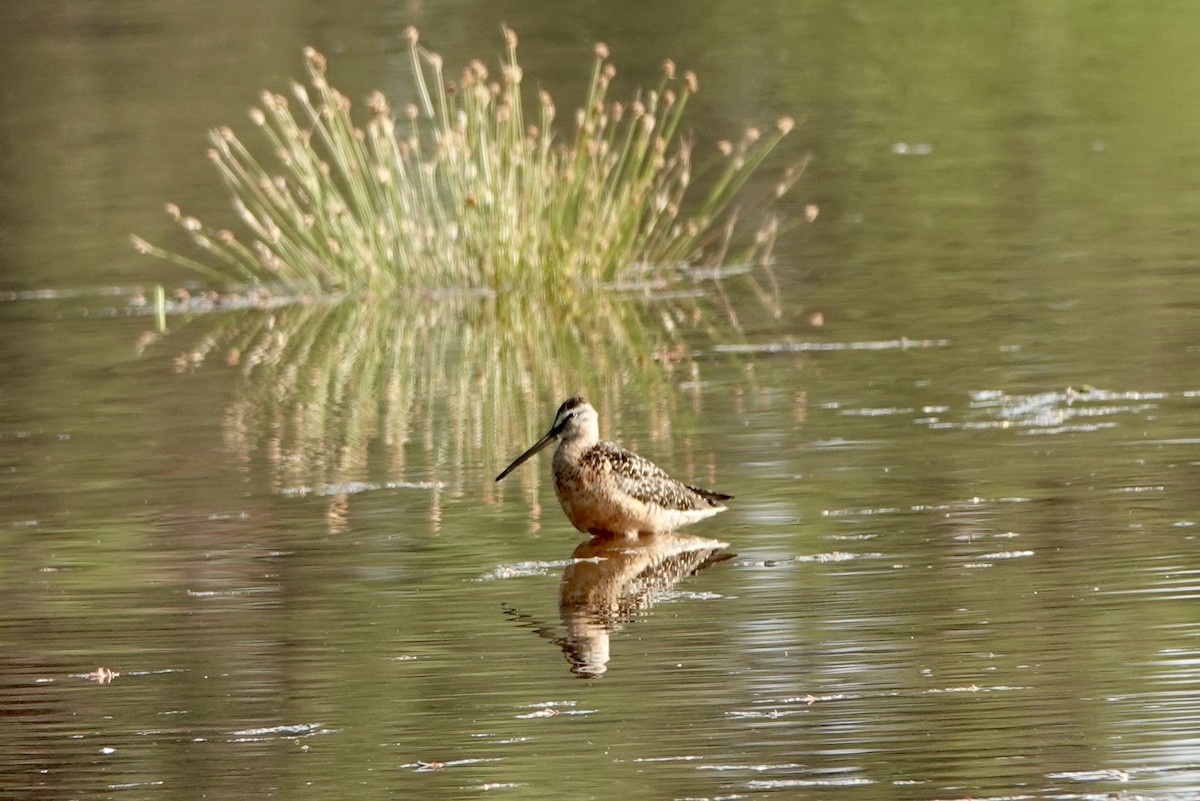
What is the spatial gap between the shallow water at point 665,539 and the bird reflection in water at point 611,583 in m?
0.03

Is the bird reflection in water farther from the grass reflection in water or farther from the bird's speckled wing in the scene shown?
the grass reflection in water

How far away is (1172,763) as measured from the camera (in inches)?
256

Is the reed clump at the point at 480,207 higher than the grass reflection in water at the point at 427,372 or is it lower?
higher

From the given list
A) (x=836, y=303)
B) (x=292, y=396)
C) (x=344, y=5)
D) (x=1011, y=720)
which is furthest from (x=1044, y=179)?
(x=344, y=5)

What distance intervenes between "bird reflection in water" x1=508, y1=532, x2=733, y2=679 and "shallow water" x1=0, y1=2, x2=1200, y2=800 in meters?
0.03

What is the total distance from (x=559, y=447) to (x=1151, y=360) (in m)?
4.34

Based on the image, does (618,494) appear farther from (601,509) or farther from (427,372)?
(427,372)

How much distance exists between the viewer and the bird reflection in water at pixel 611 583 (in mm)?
8281

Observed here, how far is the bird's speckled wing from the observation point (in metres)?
9.84

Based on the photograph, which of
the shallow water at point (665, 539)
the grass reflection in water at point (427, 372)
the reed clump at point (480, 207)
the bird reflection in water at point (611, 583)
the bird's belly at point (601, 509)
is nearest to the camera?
the shallow water at point (665, 539)

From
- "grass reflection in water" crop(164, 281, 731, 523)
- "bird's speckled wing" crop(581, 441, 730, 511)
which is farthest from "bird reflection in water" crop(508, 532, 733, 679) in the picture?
"grass reflection in water" crop(164, 281, 731, 523)

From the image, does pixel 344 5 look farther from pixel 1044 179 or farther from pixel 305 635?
pixel 305 635

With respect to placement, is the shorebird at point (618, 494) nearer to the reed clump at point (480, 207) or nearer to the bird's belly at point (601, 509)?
the bird's belly at point (601, 509)

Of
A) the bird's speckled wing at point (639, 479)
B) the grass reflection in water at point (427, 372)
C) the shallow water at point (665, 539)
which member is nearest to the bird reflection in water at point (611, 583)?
the shallow water at point (665, 539)
